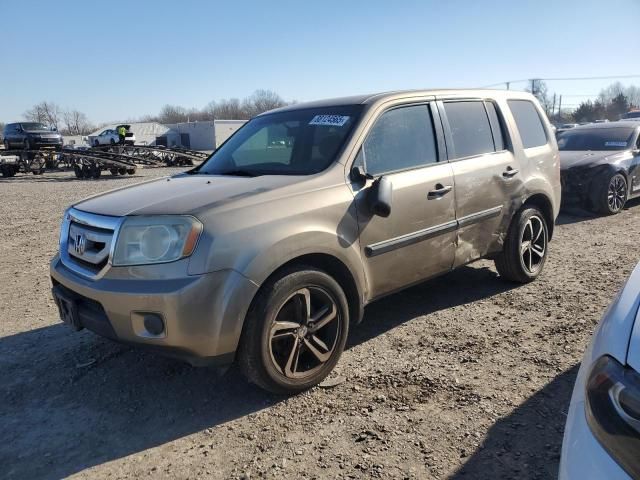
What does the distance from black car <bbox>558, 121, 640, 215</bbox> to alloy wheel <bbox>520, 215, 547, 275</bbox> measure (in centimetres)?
436

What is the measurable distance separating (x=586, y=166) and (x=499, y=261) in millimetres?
5179

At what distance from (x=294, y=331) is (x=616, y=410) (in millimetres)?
2029

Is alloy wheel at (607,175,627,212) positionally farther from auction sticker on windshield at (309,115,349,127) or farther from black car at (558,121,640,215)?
auction sticker on windshield at (309,115,349,127)

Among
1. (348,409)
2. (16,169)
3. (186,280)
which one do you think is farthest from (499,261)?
(16,169)

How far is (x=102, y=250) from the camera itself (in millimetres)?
2955

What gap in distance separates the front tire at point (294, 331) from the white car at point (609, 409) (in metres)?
1.73

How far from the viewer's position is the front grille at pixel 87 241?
115 inches

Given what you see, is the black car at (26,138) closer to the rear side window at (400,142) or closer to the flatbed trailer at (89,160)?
the flatbed trailer at (89,160)

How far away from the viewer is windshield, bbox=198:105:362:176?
359 centimetres

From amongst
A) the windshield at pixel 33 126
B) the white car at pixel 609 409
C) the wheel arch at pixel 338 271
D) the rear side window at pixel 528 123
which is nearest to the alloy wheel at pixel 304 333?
the wheel arch at pixel 338 271

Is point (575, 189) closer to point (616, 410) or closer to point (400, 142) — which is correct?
point (400, 142)

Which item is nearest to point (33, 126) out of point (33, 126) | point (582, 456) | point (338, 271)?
point (33, 126)

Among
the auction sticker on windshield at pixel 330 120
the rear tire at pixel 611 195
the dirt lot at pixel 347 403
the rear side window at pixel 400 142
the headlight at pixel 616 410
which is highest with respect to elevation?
the auction sticker on windshield at pixel 330 120

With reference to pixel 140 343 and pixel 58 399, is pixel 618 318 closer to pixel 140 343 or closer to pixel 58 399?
pixel 140 343
